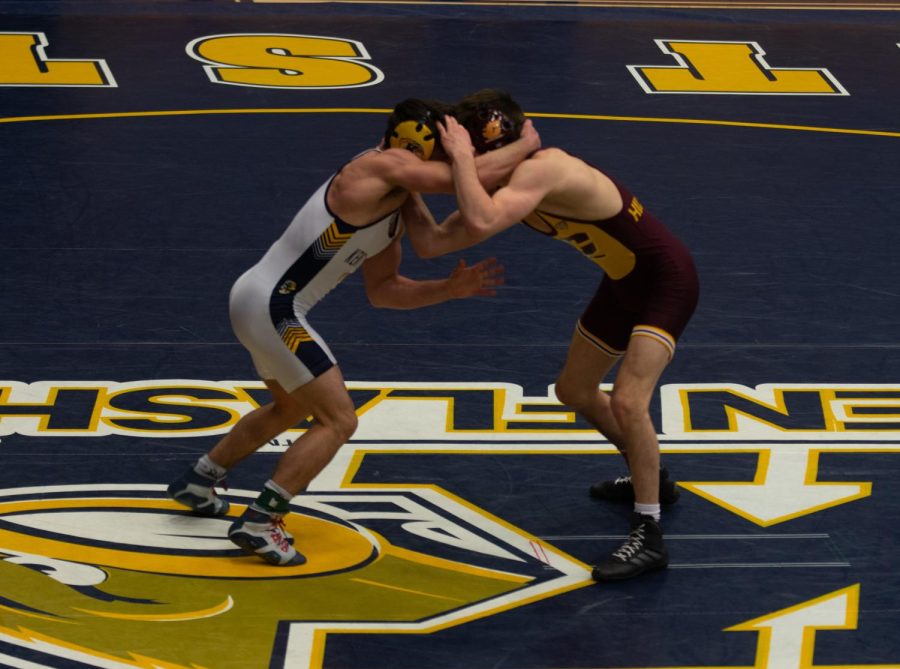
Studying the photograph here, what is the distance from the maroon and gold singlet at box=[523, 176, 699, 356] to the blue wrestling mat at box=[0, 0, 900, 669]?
36.3 inches

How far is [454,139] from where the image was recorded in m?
6.10

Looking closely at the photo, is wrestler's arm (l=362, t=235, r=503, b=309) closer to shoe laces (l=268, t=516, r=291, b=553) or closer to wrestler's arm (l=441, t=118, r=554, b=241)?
wrestler's arm (l=441, t=118, r=554, b=241)

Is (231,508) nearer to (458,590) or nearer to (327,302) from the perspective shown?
(458,590)

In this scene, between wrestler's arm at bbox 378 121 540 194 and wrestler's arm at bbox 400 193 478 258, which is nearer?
wrestler's arm at bbox 378 121 540 194

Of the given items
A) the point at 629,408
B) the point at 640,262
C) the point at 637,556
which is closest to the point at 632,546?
the point at 637,556

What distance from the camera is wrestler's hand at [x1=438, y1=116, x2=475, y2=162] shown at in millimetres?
6047

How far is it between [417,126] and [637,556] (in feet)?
6.14

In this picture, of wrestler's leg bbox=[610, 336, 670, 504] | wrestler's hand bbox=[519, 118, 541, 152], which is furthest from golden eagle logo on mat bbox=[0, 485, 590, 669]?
wrestler's hand bbox=[519, 118, 541, 152]

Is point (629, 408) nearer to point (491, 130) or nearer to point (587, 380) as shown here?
point (587, 380)

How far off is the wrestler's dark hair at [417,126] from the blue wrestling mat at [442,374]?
5.32 feet

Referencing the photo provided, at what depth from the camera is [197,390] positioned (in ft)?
26.0

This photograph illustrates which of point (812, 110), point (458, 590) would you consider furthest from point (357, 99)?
point (458, 590)

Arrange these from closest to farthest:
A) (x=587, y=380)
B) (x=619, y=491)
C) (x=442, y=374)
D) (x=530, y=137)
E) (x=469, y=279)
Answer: (x=530, y=137), (x=469, y=279), (x=587, y=380), (x=619, y=491), (x=442, y=374)

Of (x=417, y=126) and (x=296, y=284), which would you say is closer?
(x=417, y=126)
